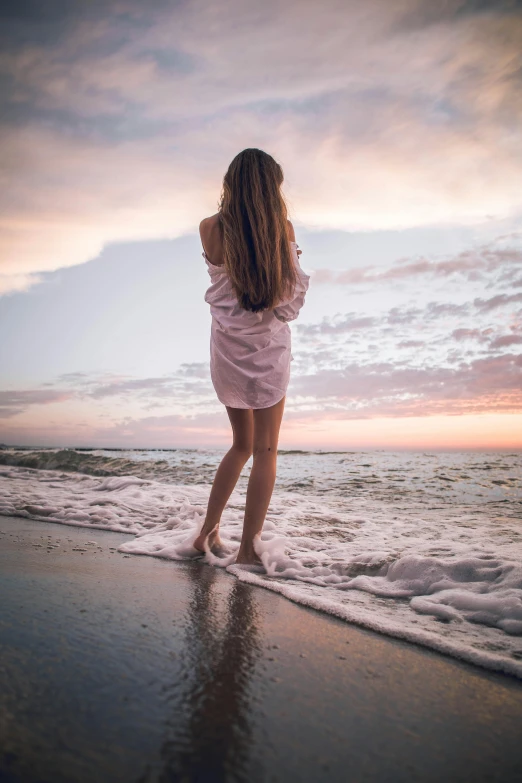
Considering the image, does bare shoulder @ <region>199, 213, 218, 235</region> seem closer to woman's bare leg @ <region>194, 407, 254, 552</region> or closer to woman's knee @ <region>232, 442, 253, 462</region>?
woman's bare leg @ <region>194, 407, 254, 552</region>

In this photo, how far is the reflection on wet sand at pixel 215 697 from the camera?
92 centimetres

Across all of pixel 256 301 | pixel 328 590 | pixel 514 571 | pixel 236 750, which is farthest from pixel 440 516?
pixel 236 750

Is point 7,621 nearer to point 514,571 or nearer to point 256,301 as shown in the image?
point 256,301

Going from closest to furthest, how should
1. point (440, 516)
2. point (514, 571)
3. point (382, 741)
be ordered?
point (382, 741), point (514, 571), point (440, 516)

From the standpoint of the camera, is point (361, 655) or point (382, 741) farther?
point (361, 655)

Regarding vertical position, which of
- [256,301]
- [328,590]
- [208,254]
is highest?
[208,254]

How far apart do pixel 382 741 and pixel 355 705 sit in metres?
0.15

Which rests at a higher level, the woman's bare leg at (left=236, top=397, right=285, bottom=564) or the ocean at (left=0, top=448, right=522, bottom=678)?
the woman's bare leg at (left=236, top=397, right=285, bottom=564)

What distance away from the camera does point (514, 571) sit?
235 cm

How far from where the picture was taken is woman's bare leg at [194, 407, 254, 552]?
3.06 metres

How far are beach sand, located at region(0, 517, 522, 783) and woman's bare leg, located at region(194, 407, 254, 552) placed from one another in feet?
3.60

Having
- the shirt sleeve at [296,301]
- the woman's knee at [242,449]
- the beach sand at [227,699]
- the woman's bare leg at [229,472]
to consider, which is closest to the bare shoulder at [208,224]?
the shirt sleeve at [296,301]

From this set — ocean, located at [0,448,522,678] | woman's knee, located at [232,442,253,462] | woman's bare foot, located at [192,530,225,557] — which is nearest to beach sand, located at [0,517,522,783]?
ocean, located at [0,448,522,678]

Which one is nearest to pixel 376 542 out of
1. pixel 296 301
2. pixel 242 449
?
pixel 242 449
